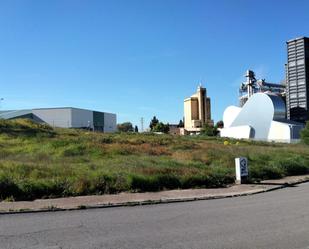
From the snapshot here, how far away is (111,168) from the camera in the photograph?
19953mm

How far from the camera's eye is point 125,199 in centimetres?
1500

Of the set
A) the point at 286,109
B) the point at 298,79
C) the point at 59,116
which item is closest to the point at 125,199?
the point at 298,79

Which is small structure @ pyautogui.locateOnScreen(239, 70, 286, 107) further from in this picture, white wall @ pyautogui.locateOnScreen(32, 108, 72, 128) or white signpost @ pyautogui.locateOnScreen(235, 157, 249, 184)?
white signpost @ pyautogui.locateOnScreen(235, 157, 249, 184)

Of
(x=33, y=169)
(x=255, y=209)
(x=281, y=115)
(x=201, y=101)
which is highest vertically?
(x=201, y=101)

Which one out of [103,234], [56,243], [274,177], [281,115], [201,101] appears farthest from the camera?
[201,101]

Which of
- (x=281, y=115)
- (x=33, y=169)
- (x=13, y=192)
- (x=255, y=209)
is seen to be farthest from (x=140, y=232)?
(x=281, y=115)

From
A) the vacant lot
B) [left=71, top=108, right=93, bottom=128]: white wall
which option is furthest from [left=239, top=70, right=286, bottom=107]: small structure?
the vacant lot

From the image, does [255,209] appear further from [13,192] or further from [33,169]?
[33,169]

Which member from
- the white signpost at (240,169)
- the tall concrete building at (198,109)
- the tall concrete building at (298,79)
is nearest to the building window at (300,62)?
the tall concrete building at (298,79)

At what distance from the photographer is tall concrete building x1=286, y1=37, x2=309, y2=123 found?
4172 inches

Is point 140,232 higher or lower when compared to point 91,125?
lower

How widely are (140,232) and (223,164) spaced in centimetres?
1705

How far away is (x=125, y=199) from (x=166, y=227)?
5.12 meters

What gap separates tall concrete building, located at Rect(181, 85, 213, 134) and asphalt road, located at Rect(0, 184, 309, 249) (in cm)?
16715
